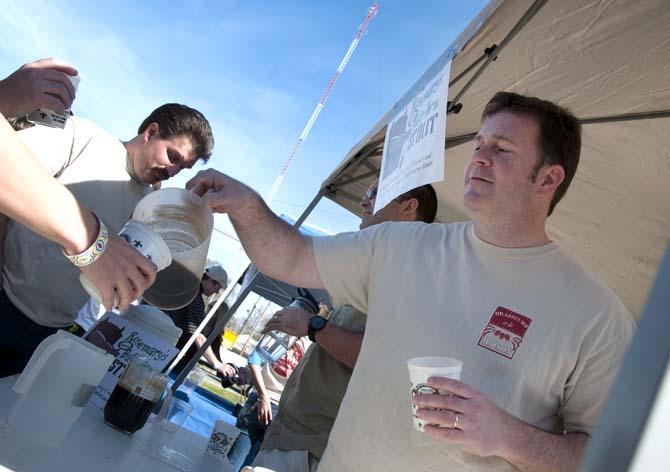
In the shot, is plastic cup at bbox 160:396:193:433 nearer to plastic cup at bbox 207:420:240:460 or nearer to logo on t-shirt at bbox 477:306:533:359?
plastic cup at bbox 207:420:240:460

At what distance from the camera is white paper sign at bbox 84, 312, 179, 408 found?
1.87 meters

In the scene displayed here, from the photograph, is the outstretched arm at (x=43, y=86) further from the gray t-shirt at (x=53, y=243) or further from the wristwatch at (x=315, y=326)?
the wristwatch at (x=315, y=326)

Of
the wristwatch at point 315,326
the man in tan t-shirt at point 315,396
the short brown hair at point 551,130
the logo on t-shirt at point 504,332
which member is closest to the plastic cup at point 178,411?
the man in tan t-shirt at point 315,396

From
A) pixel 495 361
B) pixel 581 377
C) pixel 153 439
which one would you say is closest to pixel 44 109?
pixel 153 439

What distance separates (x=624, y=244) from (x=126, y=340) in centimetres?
272

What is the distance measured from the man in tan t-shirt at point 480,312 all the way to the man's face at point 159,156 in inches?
33.4

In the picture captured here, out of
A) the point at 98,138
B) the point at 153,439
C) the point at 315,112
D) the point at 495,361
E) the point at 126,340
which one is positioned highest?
the point at 315,112

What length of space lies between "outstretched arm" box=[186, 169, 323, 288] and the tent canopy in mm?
760

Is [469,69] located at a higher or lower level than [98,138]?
higher

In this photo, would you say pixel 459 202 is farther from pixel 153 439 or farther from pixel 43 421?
pixel 43 421

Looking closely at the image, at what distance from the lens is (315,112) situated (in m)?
20.8

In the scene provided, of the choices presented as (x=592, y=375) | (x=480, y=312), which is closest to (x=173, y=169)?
(x=480, y=312)

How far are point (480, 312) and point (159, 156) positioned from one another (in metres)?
1.48

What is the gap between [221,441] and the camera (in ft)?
6.25
